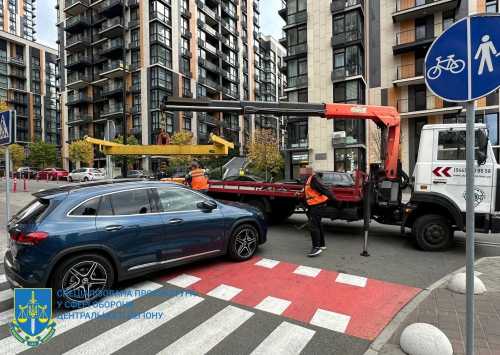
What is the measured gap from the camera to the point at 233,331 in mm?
3223

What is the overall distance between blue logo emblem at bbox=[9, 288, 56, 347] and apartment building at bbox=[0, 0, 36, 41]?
9473 cm

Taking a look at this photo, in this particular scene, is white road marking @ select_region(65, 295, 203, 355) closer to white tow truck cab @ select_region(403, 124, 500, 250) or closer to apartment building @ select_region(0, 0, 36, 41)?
white tow truck cab @ select_region(403, 124, 500, 250)

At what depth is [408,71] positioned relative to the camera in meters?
25.4

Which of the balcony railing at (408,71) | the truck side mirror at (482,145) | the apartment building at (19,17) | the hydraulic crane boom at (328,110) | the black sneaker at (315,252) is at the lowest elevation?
the black sneaker at (315,252)

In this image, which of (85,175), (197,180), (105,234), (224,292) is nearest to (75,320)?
(105,234)

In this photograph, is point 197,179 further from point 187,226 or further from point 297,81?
point 297,81

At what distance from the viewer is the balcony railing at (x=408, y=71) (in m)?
25.1

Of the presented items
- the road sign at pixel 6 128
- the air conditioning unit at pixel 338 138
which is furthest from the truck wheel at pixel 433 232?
the air conditioning unit at pixel 338 138

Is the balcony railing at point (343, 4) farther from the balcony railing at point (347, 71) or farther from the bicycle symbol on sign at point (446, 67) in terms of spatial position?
the bicycle symbol on sign at point (446, 67)

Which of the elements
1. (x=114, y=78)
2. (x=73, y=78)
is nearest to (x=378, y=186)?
(x=114, y=78)

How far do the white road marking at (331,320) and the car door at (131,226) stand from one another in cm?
237

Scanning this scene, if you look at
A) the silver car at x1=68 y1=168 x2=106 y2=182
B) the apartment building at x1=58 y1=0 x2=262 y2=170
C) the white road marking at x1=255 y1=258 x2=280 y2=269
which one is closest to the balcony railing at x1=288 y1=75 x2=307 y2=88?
the apartment building at x1=58 y1=0 x2=262 y2=170

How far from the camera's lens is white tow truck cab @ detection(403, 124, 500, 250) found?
5.50m

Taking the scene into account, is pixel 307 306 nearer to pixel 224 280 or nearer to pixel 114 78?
pixel 224 280
